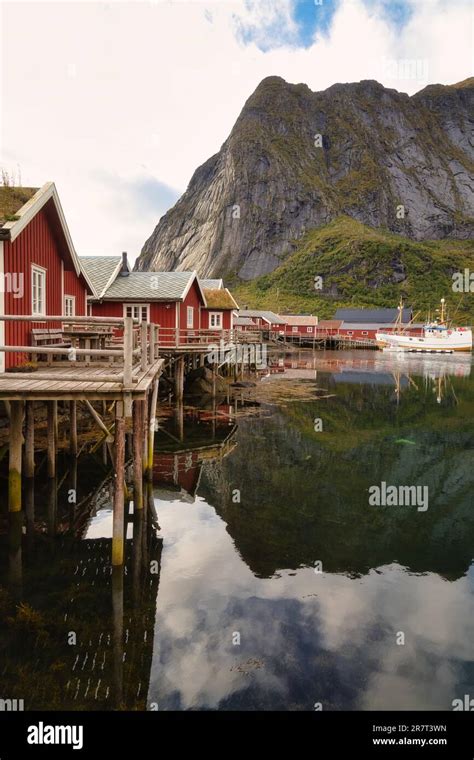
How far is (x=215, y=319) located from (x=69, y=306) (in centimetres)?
2278

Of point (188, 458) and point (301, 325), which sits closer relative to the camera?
point (188, 458)

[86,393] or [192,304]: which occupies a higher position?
[192,304]

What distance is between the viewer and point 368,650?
812 centimetres

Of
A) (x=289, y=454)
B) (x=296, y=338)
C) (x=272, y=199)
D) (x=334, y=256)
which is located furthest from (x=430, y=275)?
(x=289, y=454)

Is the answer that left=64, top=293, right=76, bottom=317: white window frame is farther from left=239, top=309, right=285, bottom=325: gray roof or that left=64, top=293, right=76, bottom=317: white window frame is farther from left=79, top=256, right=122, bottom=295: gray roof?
left=239, top=309, right=285, bottom=325: gray roof

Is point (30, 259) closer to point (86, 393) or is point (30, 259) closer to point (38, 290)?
point (38, 290)

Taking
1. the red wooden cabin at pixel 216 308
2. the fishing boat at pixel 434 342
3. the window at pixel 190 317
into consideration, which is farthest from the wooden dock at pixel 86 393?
the fishing boat at pixel 434 342

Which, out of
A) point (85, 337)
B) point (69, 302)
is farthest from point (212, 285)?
point (85, 337)

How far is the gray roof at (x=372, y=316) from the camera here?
110 meters

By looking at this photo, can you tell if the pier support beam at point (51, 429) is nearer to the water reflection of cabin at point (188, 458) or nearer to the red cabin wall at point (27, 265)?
the red cabin wall at point (27, 265)

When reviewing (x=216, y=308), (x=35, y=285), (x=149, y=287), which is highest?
(x=149, y=287)

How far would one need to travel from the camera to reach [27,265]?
47.1 ft

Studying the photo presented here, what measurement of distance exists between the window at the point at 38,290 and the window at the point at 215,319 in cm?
2599
